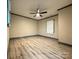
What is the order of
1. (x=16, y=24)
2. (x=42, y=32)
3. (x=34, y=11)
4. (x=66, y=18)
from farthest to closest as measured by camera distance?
(x=42, y=32) → (x=16, y=24) → (x=34, y=11) → (x=66, y=18)

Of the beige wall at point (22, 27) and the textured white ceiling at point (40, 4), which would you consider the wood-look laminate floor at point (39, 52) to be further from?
the beige wall at point (22, 27)

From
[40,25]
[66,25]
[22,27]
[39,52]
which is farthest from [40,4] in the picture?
[40,25]

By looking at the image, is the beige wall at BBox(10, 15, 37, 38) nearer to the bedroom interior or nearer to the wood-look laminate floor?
the bedroom interior

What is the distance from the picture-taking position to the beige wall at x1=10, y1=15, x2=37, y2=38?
10.5 meters

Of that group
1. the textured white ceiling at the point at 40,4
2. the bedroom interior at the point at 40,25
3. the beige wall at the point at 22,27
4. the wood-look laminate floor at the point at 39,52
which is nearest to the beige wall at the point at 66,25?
the bedroom interior at the point at 40,25

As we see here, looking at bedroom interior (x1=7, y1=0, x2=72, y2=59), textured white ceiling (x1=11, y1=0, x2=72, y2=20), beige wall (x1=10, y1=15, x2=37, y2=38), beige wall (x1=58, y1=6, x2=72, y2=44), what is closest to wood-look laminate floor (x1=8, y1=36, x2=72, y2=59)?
bedroom interior (x1=7, y1=0, x2=72, y2=59)

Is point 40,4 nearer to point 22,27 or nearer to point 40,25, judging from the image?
point 22,27

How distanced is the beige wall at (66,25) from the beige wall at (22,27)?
18.3ft

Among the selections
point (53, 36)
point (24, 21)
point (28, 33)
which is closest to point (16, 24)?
point (24, 21)

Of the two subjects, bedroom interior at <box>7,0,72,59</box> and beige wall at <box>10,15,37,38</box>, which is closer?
bedroom interior at <box>7,0,72,59</box>
